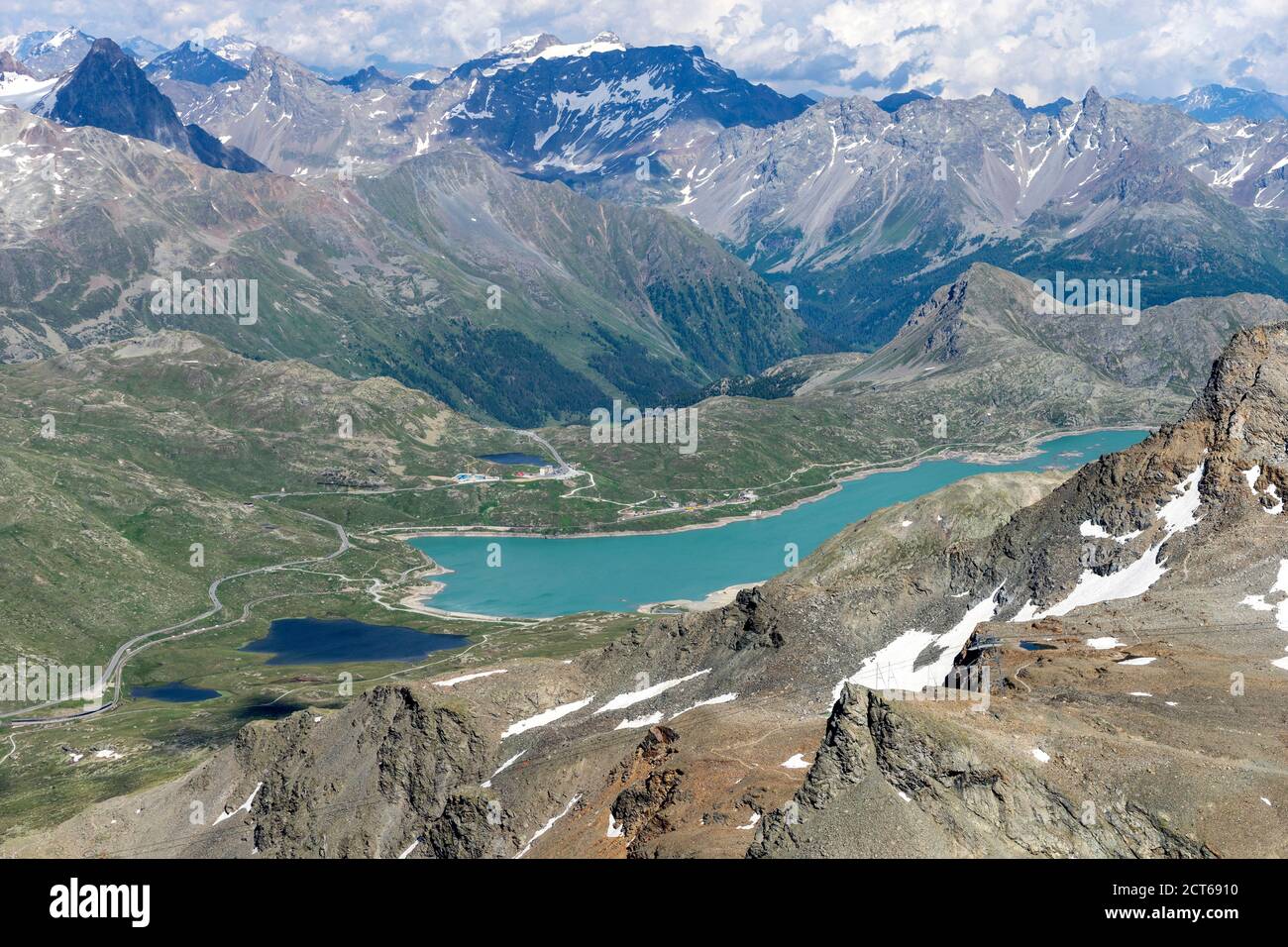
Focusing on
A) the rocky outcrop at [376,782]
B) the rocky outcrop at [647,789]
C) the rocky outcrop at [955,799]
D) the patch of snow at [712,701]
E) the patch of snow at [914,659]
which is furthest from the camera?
the patch of snow at [914,659]

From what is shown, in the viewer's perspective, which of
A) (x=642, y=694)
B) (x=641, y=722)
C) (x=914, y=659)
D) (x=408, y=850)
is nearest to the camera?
(x=408, y=850)

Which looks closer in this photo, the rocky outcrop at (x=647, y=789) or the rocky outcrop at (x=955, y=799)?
the rocky outcrop at (x=955, y=799)

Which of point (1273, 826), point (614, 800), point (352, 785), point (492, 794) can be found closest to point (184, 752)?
point (352, 785)

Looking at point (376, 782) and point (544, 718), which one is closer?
point (376, 782)

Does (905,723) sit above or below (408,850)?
above

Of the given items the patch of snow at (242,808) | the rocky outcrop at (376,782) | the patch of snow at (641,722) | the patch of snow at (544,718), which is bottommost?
the patch of snow at (242,808)

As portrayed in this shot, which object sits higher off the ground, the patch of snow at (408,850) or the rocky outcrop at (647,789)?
the rocky outcrop at (647,789)

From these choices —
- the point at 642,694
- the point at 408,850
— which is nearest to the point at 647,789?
the point at 408,850

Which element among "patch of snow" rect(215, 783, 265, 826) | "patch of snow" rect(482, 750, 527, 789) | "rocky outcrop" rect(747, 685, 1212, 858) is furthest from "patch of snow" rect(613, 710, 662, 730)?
"rocky outcrop" rect(747, 685, 1212, 858)

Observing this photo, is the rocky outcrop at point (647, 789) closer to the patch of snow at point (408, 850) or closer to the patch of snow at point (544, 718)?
the patch of snow at point (408, 850)

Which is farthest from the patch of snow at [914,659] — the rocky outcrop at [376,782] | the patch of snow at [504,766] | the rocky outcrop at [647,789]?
the rocky outcrop at [376,782]

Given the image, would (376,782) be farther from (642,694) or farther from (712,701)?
(712,701)

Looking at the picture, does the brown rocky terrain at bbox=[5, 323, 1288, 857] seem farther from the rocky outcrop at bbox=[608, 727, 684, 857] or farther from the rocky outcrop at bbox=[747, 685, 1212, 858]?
the rocky outcrop at bbox=[608, 727, 684, 857]
